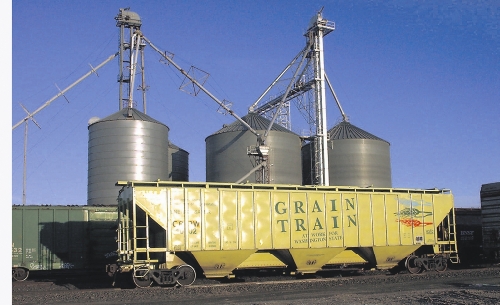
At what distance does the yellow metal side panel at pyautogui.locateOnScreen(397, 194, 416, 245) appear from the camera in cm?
2214

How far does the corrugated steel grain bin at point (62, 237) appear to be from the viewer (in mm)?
22500

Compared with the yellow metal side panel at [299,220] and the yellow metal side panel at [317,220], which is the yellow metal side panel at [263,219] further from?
the yellow metal side panel at [317,220]

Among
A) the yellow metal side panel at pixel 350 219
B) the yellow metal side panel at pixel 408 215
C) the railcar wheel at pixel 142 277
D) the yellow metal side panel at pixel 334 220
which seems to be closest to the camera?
the railcar wheel at pixel 142 277

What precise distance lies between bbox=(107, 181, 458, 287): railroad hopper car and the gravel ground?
1334 millimetres

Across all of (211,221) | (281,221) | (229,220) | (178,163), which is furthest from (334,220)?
(178,163)

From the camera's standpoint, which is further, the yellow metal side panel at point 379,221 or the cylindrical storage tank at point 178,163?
the cylindrical storage tank at point 178,163

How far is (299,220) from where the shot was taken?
→ 66.4 ft

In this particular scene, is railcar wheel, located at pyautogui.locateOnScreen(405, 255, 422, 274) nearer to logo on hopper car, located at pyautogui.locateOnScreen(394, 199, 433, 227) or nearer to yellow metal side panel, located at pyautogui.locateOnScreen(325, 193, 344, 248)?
logo on hopper car, located at pyautogui.locateOnScreen(394, 199, 433, 227)

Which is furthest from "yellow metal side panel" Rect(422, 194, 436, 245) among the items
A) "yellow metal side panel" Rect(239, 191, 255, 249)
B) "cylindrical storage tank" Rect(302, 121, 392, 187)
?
"cylindrical storage tank" Rect(302, 121, 392, 187)

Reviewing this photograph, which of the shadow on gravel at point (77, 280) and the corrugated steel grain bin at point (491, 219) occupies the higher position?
the corrugated steel grain bin at point (491, 219)

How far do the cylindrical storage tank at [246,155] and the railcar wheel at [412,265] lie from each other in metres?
15.9

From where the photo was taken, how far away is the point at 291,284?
1875cm

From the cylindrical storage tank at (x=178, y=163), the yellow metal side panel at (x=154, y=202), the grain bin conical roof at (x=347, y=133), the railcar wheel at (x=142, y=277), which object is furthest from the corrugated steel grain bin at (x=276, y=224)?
the cylindrical storage tank at (x=178, y=163)
